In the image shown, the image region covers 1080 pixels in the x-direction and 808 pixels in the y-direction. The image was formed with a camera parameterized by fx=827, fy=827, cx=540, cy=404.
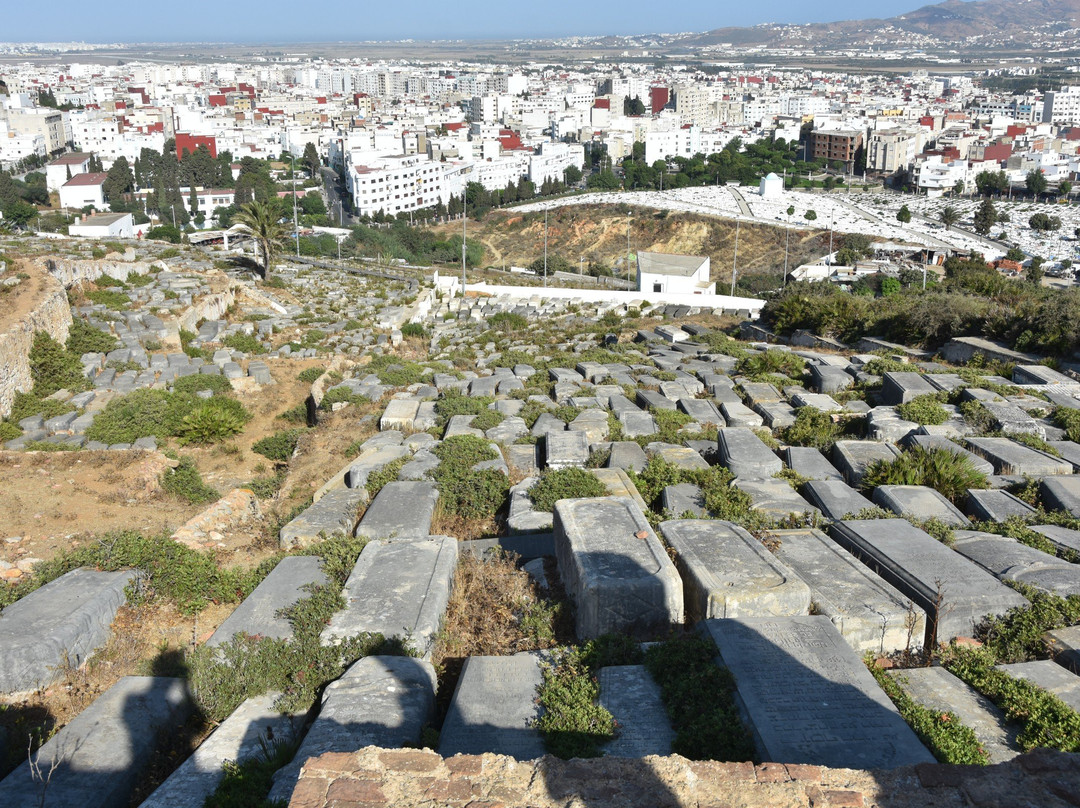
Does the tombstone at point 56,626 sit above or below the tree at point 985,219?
above

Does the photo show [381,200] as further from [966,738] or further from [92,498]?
[966,738]

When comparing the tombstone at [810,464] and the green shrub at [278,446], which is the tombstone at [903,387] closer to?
the tombstone at [810,464]

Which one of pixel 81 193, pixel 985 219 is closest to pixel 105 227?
pixel 81 193

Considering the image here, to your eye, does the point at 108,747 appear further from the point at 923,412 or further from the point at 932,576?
the point at 923,412

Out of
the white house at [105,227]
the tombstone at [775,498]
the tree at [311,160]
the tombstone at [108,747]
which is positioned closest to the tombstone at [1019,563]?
the tombstone at [775,498]

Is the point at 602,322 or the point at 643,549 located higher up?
the point at 643,549

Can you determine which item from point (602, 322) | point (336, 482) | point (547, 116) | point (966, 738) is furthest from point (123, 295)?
point (547, 116)
